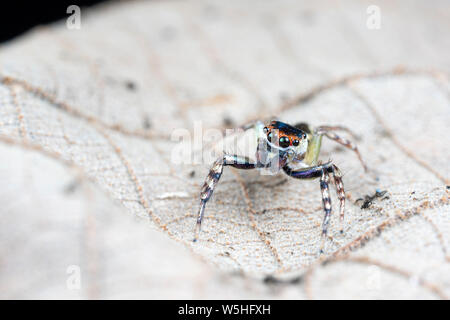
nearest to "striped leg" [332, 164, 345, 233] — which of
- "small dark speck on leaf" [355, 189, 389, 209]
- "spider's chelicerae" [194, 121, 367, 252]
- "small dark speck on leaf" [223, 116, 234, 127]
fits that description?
"spider's chelicerae" [194, 121, 367, 252]

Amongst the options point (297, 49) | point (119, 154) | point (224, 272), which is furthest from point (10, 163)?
point (297, 49)

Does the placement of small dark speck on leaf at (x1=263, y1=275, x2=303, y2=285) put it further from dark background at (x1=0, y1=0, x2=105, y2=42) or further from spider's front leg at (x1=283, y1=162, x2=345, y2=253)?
dark background at (x1=0, y1=0, x2=105, y2=42)

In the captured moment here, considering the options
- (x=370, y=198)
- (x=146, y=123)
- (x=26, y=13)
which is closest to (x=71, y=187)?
(x=146, y=123)

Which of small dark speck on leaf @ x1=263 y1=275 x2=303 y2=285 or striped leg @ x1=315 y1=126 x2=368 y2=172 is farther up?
striped leg @ x1=315 y1=126 x2=368 y2=172

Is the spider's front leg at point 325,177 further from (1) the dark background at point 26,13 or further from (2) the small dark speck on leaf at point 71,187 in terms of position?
(1) the dark background at point 26,13

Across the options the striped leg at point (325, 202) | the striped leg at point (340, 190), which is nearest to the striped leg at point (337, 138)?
the striped leg at point (340, 190)
